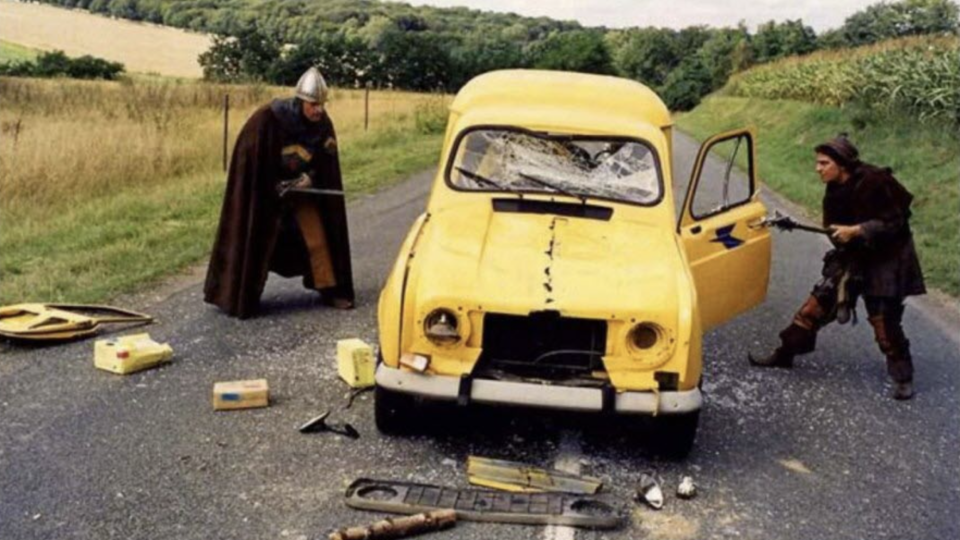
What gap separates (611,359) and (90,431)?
2.88 m

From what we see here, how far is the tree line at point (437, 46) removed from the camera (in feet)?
177

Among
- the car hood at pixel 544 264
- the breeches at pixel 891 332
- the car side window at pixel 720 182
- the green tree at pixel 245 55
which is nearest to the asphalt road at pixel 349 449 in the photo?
the breeches at pixel 891 332

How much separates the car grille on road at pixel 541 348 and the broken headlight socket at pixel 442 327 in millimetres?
176

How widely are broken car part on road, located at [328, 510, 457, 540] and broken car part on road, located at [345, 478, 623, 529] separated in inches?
4.9

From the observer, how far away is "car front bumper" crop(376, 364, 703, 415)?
565 cm

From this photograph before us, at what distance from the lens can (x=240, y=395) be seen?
6629 mm

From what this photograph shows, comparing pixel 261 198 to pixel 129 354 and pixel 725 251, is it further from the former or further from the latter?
pixel 725 251

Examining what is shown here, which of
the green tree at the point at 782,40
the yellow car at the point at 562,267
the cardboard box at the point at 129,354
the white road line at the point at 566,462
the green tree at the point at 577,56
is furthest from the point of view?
the green tree at the point at 577,56

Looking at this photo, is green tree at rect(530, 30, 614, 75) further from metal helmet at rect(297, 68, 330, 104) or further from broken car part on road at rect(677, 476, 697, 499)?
broken car part on road at rect(677, 476, 697, 499)

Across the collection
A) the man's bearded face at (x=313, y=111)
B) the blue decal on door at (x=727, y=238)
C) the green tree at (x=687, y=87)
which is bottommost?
the green tree at (x=687, y=87)

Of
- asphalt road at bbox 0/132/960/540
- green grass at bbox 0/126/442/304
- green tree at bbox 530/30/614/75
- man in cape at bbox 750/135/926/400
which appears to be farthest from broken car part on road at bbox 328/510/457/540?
green tree at bbox 530/30/614/75

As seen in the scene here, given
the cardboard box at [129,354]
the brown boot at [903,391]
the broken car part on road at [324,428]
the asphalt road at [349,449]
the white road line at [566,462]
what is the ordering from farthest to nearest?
the brown boot at [903,391] → the cardboard box at [129,354] → the broken car part on road at [324,428] → the asphalt road at [349,449] → the white road line at [566,462]

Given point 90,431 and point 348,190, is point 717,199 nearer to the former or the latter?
point 348,190

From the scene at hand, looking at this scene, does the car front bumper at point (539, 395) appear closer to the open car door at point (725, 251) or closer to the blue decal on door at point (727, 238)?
the open car door at point (725, 251)
